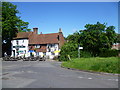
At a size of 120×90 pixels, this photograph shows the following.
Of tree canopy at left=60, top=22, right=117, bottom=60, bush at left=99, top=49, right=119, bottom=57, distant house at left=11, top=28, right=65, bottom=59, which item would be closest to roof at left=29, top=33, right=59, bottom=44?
distant house at left=11, top=28, right=65, bottom=59

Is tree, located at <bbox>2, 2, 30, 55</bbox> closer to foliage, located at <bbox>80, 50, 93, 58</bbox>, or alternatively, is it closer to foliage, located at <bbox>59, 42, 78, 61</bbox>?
foliage, located at <bbox>59, 42, 78, 61</bbox>

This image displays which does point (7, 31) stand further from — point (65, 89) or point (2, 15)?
point (65, 89)

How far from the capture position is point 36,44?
58281mm

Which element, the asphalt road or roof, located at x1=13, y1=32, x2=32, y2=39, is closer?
the asphalt road

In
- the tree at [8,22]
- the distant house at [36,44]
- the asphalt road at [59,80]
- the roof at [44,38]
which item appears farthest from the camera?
the roof at [44,38]

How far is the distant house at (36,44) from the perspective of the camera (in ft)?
184

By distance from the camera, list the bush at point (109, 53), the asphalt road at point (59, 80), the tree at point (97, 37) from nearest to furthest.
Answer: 1. the asphalt road at point (59, 80)
2. the tree at point (97, 37)
3. the bush at point (109, 53)

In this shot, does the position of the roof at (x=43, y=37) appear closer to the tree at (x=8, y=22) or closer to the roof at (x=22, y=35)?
the roof at (x=22, y=35)

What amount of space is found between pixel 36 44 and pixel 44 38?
137 inches

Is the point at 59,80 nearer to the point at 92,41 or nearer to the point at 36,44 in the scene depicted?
the point at 92,41

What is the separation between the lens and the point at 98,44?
154 feet

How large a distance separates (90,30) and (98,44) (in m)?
4.51

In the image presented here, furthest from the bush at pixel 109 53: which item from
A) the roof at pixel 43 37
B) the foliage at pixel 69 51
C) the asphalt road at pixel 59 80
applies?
the asphalt road at pixel 59 80

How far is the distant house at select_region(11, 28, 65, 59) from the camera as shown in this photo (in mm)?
56219
